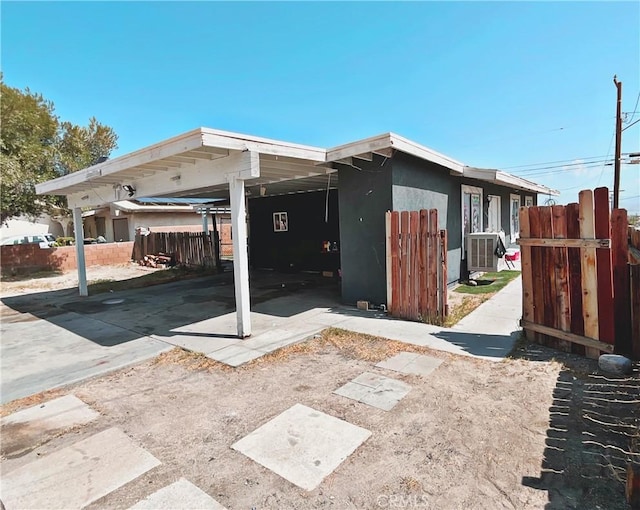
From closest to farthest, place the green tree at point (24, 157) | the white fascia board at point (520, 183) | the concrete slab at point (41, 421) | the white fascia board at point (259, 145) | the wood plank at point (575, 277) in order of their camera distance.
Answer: the concrete slab at point (41, 421) → the wood plank at point (575, 277) → the white fascia board at point (259, 145) → the white fascia board at point (520, 183) → the green tree at point (24, 157)

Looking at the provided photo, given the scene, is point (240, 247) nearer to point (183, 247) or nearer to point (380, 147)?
point (380, 147)

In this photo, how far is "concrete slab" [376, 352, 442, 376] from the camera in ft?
12.6

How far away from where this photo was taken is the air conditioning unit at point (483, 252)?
841cm

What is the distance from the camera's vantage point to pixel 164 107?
1359 cm

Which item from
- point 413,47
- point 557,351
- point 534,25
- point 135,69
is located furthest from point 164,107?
point 557,351

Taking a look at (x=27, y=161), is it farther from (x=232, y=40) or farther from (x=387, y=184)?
(x=387, y=184)

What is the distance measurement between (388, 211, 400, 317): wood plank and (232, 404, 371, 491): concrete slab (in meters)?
3.21

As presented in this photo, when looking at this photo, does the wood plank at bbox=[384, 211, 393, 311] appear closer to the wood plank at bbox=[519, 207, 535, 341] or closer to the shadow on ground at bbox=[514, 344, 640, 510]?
the wood plank at bbox=[519, 207, 535, 341]

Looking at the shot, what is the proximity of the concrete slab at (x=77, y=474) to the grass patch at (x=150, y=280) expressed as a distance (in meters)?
8.23

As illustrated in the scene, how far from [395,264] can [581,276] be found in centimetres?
258

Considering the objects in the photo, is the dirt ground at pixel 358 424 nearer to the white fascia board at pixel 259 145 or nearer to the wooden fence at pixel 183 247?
the white fascia board at pixel 259 145

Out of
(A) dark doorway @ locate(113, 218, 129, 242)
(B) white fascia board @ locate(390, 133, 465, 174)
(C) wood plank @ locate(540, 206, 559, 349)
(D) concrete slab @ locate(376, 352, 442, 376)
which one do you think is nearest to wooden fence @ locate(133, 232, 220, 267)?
(A) dark doorway @ locate(113, 218, 129, 242)

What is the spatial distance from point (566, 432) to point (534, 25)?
26.7ft

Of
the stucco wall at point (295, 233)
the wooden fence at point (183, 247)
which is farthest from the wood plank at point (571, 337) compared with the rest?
the wooden fence at point (183, 247)
